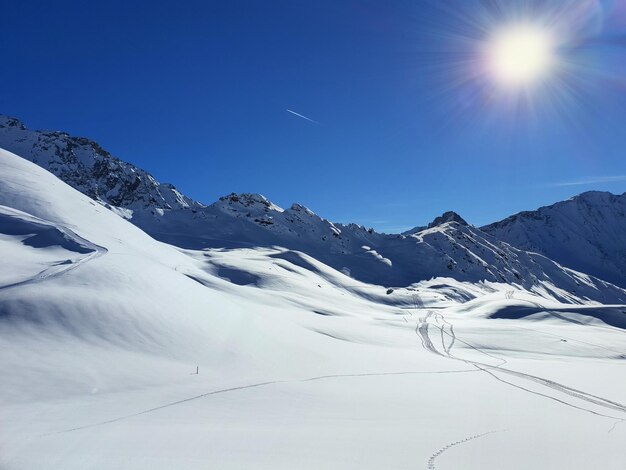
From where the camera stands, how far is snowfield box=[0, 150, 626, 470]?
7.21m

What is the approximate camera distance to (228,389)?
11.8 metres

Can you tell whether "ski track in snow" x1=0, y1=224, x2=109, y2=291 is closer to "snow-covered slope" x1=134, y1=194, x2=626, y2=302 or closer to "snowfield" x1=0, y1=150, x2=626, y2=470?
"snowfield" x1=0, y1=150, x2=626, y2=470

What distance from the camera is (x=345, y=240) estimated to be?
146 meters

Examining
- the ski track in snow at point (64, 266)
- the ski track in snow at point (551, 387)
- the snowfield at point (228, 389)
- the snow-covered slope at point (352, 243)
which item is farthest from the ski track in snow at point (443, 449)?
the snow-covered slope at point (352, 243)

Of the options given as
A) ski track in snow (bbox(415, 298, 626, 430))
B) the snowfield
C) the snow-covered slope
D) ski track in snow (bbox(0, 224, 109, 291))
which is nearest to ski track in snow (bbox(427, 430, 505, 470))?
the snowfield

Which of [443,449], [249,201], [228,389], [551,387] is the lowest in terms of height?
[228,389]

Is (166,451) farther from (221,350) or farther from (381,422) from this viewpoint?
(221,350)

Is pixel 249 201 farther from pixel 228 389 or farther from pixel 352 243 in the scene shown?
pixel 228 389

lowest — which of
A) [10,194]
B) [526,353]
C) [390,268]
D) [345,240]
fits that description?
[526,353]

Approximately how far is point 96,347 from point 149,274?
9118mm

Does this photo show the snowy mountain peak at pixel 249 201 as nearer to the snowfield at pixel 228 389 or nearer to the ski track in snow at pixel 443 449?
the snowfield at pixel 228 389

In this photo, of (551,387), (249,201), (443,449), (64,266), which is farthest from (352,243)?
(443,449)

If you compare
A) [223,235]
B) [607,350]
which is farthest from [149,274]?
[223,235]

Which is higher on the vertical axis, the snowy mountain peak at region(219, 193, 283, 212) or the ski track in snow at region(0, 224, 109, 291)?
the snowy mountain peak at region(219, 193, 283, 212)
